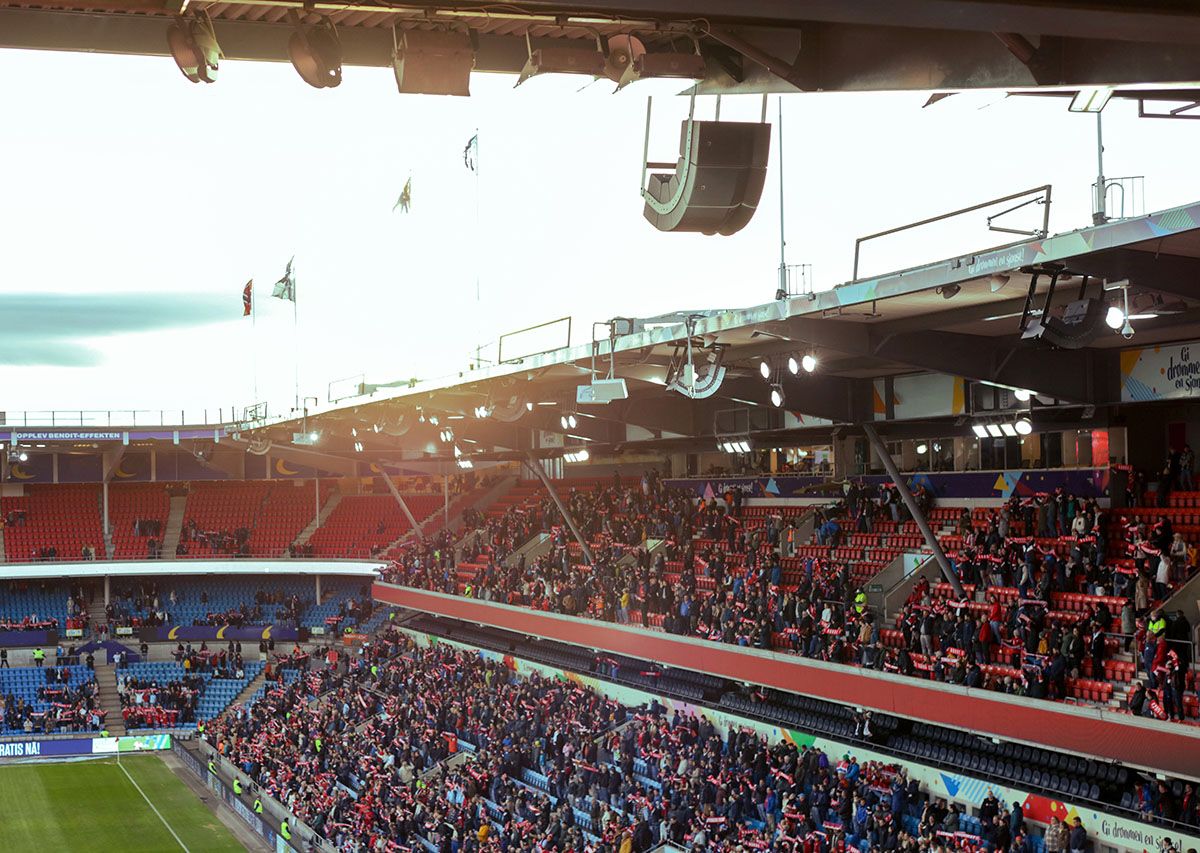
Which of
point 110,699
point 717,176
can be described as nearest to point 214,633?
point 110,699

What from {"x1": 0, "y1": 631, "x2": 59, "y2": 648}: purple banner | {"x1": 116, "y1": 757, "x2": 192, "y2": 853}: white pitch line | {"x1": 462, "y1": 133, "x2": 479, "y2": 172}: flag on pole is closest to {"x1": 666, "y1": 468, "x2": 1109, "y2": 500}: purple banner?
{"x1": 462, "y1": 133, "x2": 479, "y2": 172}: flag on pole

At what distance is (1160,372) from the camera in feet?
57.6

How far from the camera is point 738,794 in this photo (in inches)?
836

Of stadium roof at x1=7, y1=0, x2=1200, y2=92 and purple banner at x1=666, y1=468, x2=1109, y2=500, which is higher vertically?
stadium roof at x1=7, y1=0, x2=1200, y2=92

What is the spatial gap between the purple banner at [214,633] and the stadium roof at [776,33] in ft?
153

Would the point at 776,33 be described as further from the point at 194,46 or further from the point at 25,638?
the point at 25,638

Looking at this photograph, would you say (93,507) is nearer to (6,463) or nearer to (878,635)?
(6,463)

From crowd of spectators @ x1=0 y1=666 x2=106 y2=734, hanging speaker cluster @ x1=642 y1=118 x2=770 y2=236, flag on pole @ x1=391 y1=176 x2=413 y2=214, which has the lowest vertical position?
crowd of spectators @ x1=0 y1=666 x2=106 y2=734

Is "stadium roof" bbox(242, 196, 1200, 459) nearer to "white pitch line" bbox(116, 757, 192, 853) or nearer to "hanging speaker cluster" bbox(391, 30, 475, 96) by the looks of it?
"hanging speaker cluster" bbox(391, 30, 475, 96)

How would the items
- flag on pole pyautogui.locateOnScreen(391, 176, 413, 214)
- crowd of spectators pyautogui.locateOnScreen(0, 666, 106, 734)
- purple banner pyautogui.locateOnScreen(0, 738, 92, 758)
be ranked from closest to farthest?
1. flag on pole pyautogui.locateOnScreen(391, 176, 413, 214)
2. purple banner pyautogui.locateOnScreen(0, 738, 92, 758)
3. crowd of spectators pyautogui.locateOnScreen(0, 666, 106, 734)

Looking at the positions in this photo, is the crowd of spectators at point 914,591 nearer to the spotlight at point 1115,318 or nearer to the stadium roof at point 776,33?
the spotlight at point 1115,318

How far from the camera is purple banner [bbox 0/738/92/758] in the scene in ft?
137

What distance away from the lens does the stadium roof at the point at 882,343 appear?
12289 mm

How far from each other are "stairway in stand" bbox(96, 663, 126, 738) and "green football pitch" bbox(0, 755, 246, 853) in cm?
193
